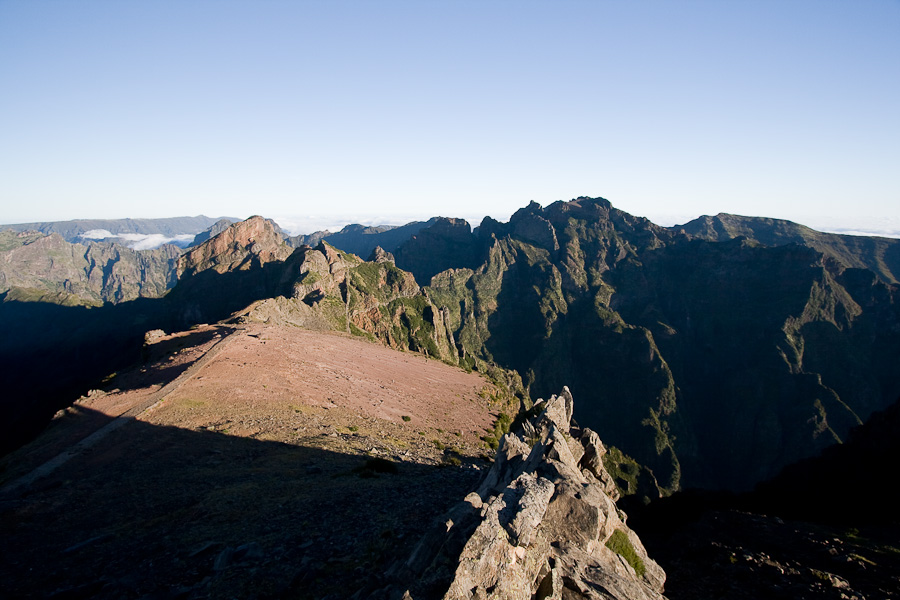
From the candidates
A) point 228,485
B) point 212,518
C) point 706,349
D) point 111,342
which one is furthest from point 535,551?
point 706,349

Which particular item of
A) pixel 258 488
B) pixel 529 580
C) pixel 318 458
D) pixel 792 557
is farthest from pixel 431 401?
pixel 529 580

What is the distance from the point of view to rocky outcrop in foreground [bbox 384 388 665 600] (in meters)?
10.9

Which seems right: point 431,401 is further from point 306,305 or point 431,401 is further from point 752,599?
point 306,305

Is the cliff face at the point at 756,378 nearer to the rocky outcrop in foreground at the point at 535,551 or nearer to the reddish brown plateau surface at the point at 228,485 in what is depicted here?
the reddish brown plateau surface at the point at 228,485

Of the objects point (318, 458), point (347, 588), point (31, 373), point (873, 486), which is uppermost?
point (347, 588)

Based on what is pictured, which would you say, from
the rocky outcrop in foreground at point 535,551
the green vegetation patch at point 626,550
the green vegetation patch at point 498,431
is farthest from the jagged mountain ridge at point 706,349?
the green vegetation patch at point 626,550

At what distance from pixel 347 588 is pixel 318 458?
14.2 metres

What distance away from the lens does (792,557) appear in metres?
19.2

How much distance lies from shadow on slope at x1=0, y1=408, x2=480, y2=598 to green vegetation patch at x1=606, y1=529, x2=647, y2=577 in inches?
294

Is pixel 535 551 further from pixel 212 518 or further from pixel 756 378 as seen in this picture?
pixel 756 378

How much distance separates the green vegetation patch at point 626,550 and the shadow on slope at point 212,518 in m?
7.47

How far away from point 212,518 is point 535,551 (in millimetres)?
14001

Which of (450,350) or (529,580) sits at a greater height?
(529,580)

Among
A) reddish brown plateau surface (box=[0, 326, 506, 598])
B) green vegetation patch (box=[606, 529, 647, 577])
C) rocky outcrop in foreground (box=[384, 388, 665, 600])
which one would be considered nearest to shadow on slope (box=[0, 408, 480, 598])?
reddish brown plateau surface (box=[0, 326, 506, 598])
